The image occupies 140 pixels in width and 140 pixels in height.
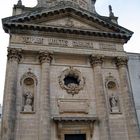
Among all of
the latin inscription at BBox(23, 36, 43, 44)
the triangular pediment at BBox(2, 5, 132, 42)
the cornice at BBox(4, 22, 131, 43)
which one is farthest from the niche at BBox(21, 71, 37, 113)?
the triangular pediment at BBox(2, 5, 132, 42)

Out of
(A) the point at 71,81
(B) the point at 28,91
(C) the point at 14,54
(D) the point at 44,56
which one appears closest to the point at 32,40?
(D) the point at 44,56

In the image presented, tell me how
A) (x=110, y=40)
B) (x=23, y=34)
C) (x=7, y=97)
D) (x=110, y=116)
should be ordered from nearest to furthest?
1. (x=7, y=97)
2. (x=110, y=116)
3. (x=23, y=34)
4. (x=110, y=40)

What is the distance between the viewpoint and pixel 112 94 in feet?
48.6

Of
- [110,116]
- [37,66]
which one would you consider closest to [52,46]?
[37,66]

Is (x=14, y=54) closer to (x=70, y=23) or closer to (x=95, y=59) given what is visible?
(x=70, y=23)

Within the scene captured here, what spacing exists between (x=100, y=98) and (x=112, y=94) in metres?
1.24

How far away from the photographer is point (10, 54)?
1402 cm

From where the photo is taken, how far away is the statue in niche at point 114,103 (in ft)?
46.6

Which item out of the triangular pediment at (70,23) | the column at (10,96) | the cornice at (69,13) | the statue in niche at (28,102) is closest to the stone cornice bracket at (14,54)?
the column at (10,96)

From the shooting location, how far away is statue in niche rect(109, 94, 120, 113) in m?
14.2

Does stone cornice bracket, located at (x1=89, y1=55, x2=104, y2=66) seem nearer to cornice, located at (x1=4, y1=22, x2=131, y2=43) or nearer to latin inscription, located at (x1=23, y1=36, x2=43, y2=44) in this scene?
cornice, located at (x1=4, y1=22, x2=131, y2=43)

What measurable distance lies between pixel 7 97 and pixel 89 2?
11.2 m

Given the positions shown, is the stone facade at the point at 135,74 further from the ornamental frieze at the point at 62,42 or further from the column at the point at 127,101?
the ornamental frieze at the point at 62,42

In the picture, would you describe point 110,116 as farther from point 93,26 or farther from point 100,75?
point 93,26
